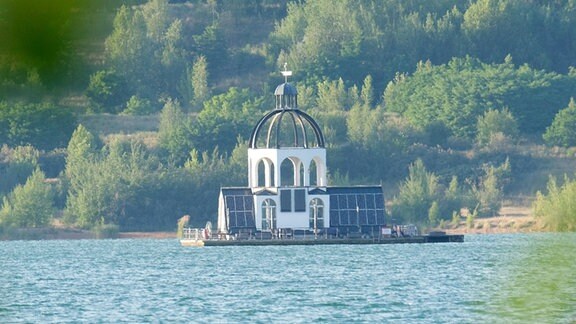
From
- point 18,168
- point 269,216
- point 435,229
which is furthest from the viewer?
point 18,168

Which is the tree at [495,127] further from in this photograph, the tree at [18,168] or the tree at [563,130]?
the tree at [18,168]

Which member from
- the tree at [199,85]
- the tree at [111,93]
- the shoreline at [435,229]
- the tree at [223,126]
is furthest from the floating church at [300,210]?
the tree at [199,85]

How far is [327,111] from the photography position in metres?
129

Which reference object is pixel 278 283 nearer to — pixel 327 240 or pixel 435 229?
pixel 327 240

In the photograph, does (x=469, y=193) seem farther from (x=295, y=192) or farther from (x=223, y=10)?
(x=223, y=10)

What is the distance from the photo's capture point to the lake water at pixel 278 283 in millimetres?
42250

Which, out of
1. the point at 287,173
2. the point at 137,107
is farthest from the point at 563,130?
the point at 137,107

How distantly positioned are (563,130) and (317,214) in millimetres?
36202

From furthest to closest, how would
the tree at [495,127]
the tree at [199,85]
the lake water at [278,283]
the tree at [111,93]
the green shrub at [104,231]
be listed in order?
the tree at [199,85] → the tree at [111,93] → the tree at [495,127] → the green shrub at [104,231] → the lake water at [278,283]

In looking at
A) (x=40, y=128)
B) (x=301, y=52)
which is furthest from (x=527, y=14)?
(x=40, y=128)

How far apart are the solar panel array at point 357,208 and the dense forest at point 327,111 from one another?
498 inches

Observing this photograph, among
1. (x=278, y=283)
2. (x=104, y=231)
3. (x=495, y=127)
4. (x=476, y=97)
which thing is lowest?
(x=278, y=283)

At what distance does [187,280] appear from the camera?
2383 inches

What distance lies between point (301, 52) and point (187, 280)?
8354 centimetres
